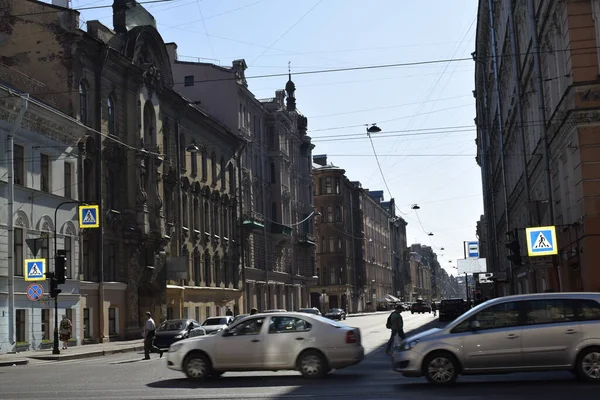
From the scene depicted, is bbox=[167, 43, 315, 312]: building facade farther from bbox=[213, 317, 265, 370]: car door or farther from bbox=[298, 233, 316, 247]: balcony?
bbox=[213, 317, 265, 370]: car door

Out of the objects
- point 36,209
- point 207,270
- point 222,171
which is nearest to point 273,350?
point 36,209

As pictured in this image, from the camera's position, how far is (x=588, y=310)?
51.6ft

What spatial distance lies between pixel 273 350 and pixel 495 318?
508 cm

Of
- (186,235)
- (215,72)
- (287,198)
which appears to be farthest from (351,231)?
(186,235)

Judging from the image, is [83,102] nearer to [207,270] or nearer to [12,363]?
[12,363]

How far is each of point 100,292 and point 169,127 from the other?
14.7 meters

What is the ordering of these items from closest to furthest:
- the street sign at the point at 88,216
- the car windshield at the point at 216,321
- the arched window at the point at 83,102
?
the street sign at the point at 88,216 < the car windshield at the point at 216,321 < the arched window at the point at 83,102

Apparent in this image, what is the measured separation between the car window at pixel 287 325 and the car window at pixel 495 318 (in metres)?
3.87

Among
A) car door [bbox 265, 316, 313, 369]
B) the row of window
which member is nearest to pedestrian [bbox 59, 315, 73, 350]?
the row of window

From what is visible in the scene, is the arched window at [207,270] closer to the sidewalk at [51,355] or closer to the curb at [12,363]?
the sidewalk at [51,355]

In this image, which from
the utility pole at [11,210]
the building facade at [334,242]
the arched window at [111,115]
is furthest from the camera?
the building facade at [334,242]

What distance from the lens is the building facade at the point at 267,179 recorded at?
6794 cm

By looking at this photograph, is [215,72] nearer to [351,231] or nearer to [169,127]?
[169,127]

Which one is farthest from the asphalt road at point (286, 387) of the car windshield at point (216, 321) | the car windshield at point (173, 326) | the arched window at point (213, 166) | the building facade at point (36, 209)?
the arched window at point (213, 166)
